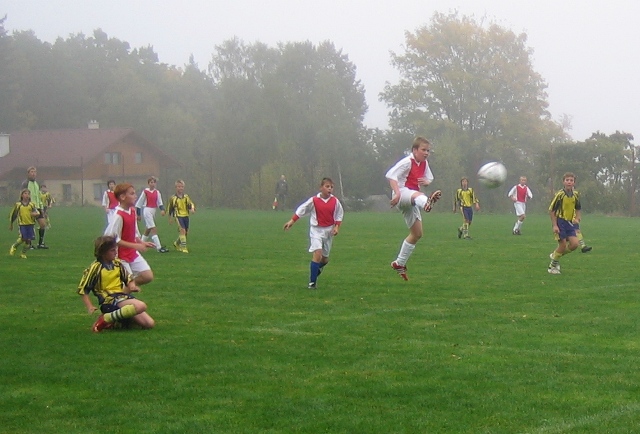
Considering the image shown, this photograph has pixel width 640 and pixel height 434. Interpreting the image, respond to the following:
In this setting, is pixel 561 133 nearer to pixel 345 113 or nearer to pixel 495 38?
pixel 495 38

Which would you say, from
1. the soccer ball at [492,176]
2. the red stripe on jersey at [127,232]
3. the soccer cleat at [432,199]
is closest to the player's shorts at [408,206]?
the soccer cleat at [432,199]

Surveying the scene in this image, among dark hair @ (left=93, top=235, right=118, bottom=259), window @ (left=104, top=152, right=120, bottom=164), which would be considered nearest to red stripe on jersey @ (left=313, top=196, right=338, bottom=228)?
dark hair @ (left=93, top=235, right=118, bottom=259)

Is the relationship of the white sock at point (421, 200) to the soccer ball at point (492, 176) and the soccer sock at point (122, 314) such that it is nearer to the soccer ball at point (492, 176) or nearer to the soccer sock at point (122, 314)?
the soccer ball at point (492, 176)

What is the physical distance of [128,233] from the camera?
10.9 metres

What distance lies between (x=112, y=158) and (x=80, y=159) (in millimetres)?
5036

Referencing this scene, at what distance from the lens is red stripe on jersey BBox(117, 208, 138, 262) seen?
10.9 meters

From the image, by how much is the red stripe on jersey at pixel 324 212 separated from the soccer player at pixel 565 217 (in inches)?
157

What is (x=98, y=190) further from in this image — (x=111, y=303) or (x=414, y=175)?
(x=111, y=303)

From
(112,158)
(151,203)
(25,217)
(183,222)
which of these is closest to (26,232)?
(25,217)

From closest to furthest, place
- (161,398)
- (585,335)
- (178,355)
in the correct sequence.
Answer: (161,398), (178,355), (585,335)

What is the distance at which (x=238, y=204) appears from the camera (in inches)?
2307

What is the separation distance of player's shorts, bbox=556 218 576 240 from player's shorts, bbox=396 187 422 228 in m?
3.79

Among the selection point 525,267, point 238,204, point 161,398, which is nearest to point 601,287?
point 525,267

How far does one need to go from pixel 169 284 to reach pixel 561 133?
198ft
